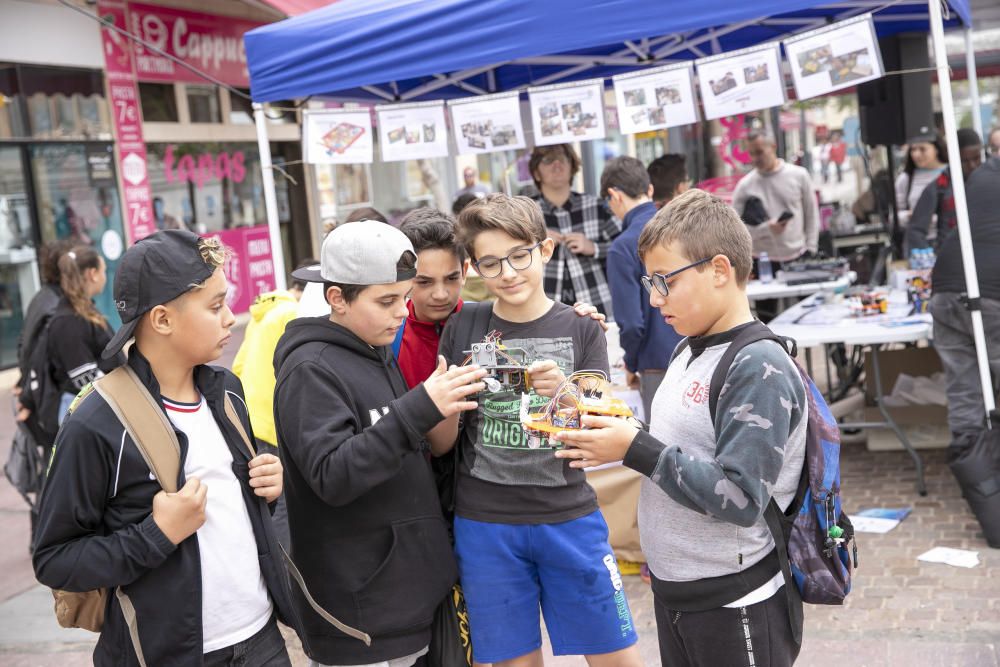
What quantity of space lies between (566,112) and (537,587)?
353cm

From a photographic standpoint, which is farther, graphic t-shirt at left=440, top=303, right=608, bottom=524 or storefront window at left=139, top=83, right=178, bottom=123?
storefront window at left=139, top=83, right=178, bottom=123

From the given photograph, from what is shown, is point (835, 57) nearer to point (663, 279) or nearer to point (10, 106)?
point (663, 279)

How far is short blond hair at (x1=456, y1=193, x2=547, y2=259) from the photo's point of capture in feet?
8.78

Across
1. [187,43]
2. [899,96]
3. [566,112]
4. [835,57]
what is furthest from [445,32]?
[187,43]

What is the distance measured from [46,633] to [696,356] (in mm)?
4071

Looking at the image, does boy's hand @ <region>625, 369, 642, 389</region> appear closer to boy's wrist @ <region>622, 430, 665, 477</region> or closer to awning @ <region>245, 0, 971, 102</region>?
awning @ <region>245, 0, 971, 102</region>

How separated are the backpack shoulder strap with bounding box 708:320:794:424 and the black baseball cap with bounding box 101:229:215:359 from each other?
1180 millimetres

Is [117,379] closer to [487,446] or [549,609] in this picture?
[487,446]

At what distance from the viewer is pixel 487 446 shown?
2.63m

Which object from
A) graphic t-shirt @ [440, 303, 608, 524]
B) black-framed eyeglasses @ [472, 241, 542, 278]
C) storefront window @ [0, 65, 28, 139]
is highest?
storefront window @ [0, 65, 28, 139]

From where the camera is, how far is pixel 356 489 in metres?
2.27

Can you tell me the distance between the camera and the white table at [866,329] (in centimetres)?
577

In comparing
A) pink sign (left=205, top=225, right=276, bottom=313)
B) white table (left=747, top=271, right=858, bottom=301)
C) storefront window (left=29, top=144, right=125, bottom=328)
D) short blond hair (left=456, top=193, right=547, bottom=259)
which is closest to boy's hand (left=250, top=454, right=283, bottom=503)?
short blond hair (left=456, top=193, right=547, bottom=259)

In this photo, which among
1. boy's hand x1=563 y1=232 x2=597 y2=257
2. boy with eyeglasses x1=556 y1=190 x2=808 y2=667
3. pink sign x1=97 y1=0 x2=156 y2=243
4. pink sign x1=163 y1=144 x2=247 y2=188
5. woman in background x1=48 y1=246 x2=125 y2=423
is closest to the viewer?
boy with eyeglasses x1=556 y1=190 x2=808 y2=667
